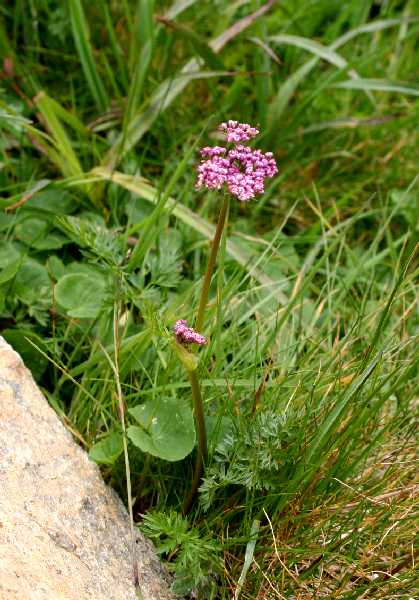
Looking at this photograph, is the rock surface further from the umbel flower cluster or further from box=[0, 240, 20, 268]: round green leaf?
the umbel flower cluster

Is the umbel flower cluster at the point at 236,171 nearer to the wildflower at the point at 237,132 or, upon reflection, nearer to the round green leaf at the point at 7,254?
the wildflower at the point at 237,132

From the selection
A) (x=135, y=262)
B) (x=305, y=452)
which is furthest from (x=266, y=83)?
(x=305, y=452)

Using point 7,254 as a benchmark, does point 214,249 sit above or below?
above

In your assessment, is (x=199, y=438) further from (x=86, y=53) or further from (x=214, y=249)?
(x=86, y=53)

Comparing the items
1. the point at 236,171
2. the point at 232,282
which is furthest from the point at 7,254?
the point at 236,171

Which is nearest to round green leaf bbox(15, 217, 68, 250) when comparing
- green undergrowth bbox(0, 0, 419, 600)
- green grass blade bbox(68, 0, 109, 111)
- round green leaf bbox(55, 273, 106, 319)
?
green undergrowth bbox(0, 0, 419, 600)

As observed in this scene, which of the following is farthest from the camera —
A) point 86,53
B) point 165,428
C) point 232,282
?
point 86,53
